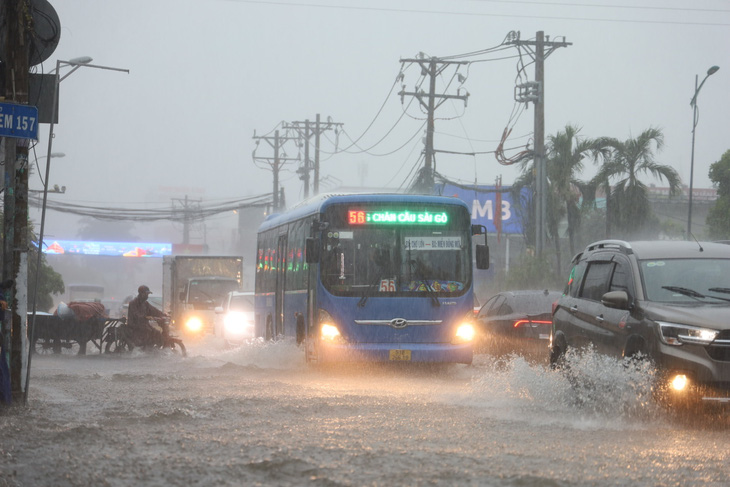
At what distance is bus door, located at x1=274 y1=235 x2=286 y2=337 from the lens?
1967 cm

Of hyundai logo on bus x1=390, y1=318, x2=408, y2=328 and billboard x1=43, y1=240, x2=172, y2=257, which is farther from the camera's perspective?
billboard x1=43, y1=240, x2=172, y2=257

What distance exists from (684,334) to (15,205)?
6738 mm

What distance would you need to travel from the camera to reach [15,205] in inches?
438

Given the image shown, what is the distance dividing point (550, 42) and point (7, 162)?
81.6ft

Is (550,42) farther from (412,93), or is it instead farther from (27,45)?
(27,45)

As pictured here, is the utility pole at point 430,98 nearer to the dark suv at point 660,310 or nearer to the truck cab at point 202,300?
the truck cab at point 202,300

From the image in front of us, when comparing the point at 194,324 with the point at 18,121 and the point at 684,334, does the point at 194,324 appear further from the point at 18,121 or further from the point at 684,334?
the point at 684,334

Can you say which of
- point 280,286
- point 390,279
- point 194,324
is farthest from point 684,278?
point 194,324

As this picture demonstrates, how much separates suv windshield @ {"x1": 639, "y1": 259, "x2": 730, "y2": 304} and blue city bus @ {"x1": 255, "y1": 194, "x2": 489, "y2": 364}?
558cm

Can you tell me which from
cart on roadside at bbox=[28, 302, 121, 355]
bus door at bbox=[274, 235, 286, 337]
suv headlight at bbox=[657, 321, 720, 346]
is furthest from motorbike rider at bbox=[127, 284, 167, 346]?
suv headlight at bbox=[657, 321, 720, 346]

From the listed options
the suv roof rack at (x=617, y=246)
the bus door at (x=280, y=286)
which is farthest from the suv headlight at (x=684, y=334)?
the bus door at (x=280, y=286)

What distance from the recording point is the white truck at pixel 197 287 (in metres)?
33.6

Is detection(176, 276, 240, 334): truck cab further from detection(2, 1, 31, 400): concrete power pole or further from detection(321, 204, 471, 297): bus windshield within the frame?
detection(2, 1, 31, 400): concrete power pole

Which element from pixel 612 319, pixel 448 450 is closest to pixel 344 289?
pixel 612 319
